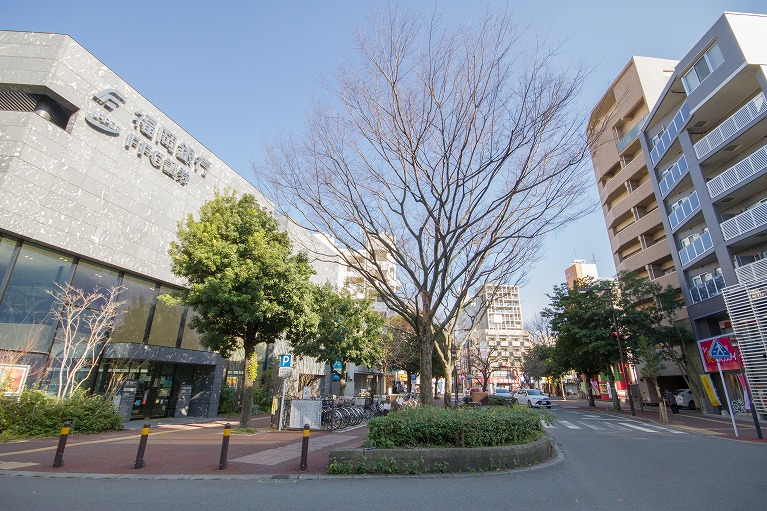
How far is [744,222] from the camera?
17.5 m

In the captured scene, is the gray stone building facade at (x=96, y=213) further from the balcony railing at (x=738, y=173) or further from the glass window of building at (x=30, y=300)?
the balcony railing at (x=738, y=173)

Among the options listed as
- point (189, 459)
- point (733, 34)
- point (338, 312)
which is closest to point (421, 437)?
point (189, 459)

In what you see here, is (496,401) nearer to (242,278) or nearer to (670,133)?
(242,278)

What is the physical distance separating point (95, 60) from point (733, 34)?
2842cm

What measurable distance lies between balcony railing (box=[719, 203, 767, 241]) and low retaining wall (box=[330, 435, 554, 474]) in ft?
60.2

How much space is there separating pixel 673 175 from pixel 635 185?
8050mm

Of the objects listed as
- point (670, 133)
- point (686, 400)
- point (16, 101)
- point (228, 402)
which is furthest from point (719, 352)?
point (16, 101)

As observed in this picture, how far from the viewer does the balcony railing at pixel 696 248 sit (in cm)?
2009

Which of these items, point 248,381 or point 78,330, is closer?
point 248,381

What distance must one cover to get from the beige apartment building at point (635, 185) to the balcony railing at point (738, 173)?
8040 mm

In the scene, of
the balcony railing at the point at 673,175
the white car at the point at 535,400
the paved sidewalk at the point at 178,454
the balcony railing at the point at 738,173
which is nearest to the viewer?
the paved sidewalk at the point at 178,454

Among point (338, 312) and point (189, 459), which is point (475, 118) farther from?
point (338, 312)

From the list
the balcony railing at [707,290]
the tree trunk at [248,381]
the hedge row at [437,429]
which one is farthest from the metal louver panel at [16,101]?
the balcony railing at [707,290]

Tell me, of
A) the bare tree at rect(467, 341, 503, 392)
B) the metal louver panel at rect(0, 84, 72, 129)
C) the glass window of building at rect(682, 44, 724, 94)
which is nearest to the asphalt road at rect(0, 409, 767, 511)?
the metal louver panel at rect(0, 84, 72, 129)
